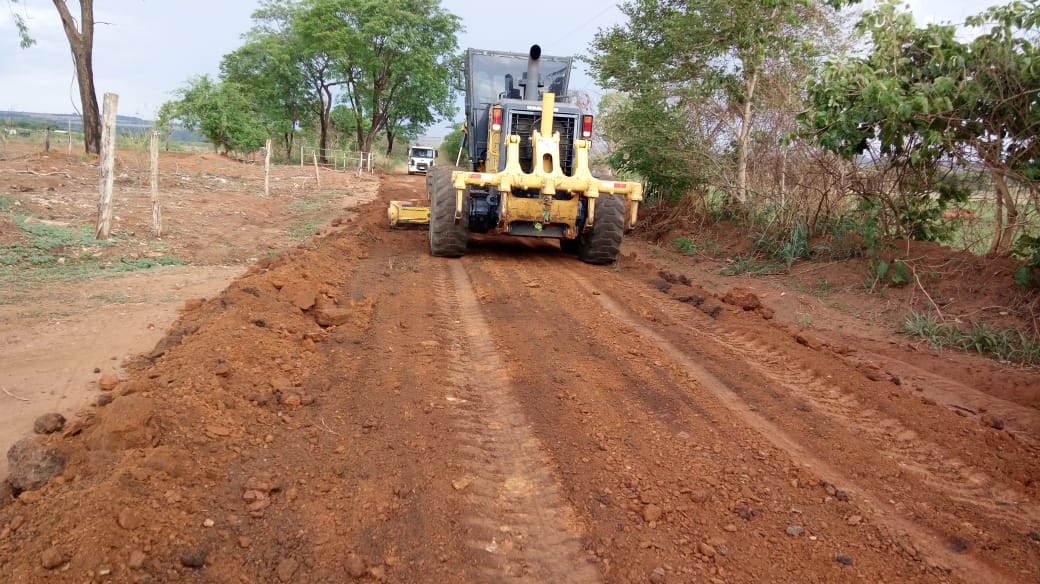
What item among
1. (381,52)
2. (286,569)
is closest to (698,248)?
(286,569)

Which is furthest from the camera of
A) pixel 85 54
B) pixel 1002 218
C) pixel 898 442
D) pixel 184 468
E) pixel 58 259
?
pixel 85 54

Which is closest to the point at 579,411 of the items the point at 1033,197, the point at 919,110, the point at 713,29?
the point at 919,110

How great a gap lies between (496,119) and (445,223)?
178cm

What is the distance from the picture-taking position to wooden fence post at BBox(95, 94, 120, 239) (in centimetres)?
953

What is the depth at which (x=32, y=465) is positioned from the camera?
318cm

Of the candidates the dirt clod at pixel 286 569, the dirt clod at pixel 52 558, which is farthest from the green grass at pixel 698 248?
the dirt clod at pixel 52 558

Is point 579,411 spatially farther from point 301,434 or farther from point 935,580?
point 935,580

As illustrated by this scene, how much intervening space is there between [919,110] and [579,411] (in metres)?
5.41

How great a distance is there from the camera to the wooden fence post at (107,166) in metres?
9.53

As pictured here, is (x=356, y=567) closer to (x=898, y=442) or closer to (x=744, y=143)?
(x=898, y=442)

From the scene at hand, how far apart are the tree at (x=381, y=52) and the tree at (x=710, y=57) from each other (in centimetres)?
2677

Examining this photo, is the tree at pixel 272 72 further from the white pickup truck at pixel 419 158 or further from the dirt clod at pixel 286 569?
the dirt clod at pixel 286 569

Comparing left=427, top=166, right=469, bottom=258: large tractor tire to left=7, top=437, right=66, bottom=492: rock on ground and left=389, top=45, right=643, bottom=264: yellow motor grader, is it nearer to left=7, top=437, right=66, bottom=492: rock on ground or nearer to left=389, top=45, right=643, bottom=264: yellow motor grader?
left=389, top=45, right=643, bottom=264: yellow motor grader

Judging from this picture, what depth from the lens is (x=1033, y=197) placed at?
7152 millimetres
